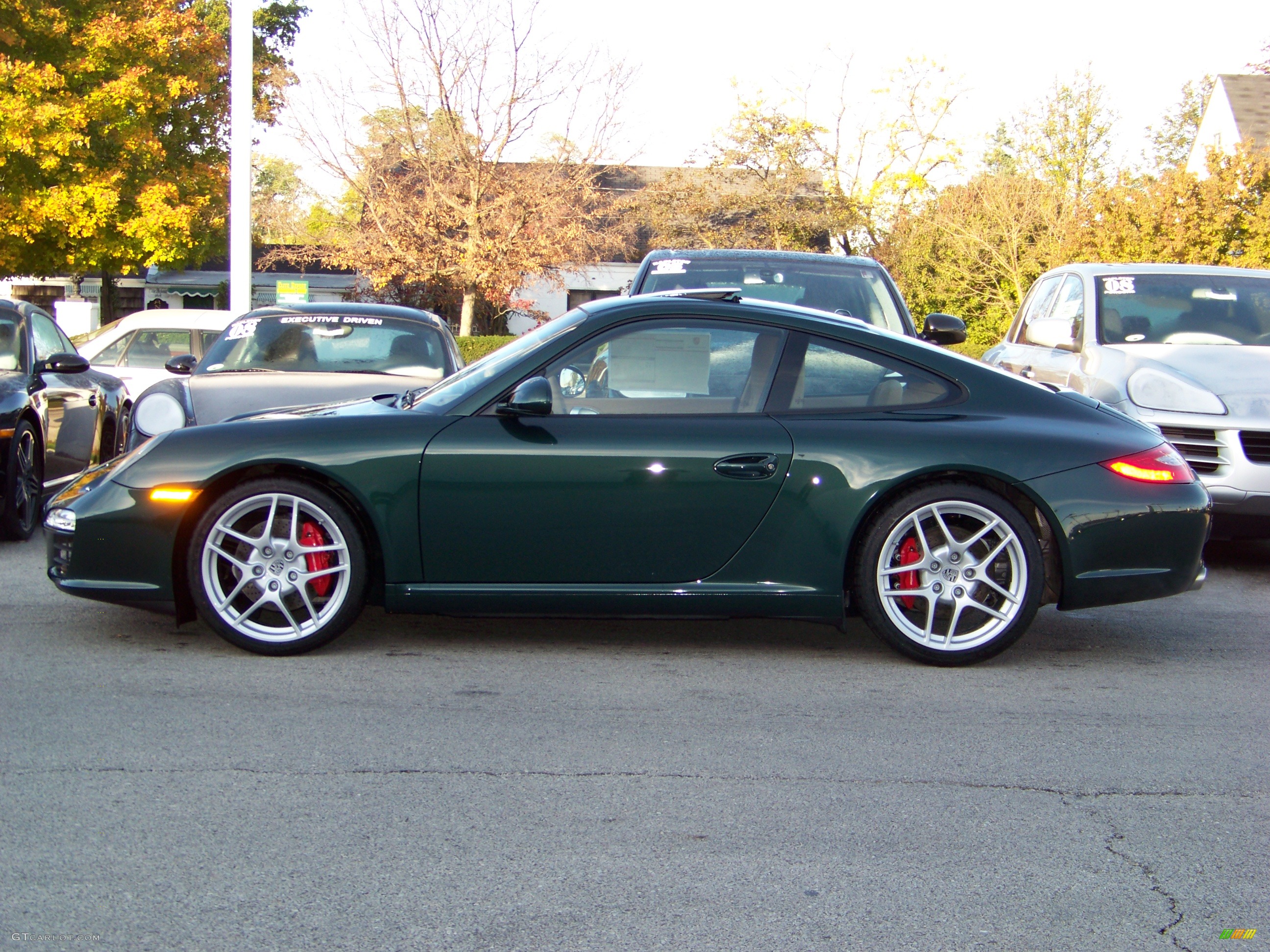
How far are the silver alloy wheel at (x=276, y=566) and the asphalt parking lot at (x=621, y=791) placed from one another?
0.61 ft

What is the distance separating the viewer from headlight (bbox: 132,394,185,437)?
7.15 m

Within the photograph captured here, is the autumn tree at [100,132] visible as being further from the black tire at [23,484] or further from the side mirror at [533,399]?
the side mirror at [533,399]

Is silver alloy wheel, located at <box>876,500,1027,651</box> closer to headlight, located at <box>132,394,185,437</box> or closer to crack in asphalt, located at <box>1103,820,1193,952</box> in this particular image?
crack in asphalt, located at <box>1103,820,1193,952</box>

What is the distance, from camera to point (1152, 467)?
505cm

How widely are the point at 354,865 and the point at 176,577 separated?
2187 mm

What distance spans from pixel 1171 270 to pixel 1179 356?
4.84 ft

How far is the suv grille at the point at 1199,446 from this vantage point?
7.15 metres

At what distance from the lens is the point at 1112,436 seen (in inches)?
200

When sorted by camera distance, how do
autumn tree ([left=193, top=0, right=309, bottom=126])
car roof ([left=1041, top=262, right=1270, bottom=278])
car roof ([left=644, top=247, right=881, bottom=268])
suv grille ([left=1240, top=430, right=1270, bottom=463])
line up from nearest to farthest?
suv grille ([left=1240, top=430, right=1270, bottom=463]) < car roof ([left=644, top=247, right=881, bottom=268]) < car roof ([left=1041, top=262, right=1270, bottom=278]) < autumn tree ([left=193, top=0, right=309, bottom=126])

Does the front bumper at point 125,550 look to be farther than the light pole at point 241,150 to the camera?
No

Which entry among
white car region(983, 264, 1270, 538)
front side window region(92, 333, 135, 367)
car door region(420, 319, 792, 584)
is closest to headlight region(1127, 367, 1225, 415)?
white car region(983, 264, 1270, 538)

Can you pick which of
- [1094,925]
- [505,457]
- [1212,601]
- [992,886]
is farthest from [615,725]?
[1212,601]

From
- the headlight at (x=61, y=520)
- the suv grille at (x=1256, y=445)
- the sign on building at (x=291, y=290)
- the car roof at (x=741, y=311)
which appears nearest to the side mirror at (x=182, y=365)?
the headlight at (x=61, y=520)

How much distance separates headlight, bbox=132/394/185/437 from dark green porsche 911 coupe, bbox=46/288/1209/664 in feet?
7.08
